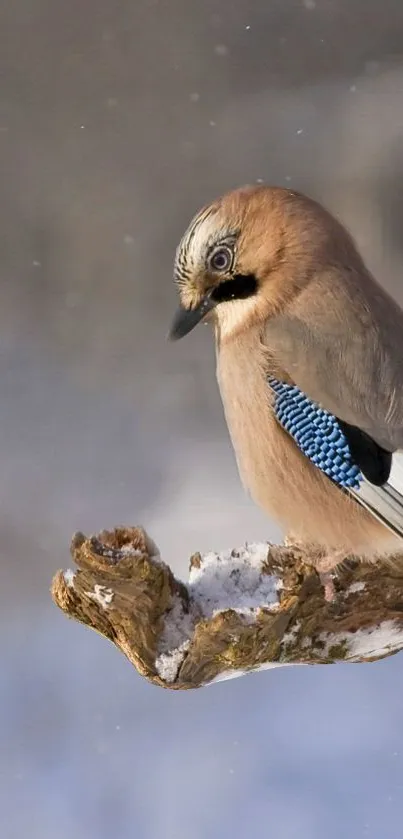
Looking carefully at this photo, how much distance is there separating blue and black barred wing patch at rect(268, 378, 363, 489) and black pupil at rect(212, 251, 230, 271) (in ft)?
0.46

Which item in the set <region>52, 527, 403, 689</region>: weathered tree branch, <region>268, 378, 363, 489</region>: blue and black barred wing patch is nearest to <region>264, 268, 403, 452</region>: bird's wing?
<region>268, 378, 363, 489</region>: blue and black barred wing patch

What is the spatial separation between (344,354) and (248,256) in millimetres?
136

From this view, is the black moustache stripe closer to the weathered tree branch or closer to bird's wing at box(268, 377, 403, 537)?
bird's wing at box(268, 377, 403, 537)

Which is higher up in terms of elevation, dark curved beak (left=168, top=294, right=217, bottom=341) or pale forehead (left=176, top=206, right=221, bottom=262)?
pale forehead (left=176, top=206, right=221, bottom=262)

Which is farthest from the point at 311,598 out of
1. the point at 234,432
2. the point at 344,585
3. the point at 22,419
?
the point at 22,419

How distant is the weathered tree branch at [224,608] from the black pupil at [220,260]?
0.87 ft

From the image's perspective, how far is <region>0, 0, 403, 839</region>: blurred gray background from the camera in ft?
5.68

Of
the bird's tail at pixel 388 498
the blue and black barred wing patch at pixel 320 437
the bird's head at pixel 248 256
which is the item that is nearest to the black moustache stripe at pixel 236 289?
the bird's head at pixel 248 256

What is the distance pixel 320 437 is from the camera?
3.13 ft

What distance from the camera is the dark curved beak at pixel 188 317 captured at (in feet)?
3.19

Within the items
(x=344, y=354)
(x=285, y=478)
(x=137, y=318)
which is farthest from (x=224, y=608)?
(x=137, y=318)

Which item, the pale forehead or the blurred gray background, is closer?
the pale forehead

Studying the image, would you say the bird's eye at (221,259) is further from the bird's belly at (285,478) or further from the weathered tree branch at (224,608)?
the weathered tree branch at (224,608)

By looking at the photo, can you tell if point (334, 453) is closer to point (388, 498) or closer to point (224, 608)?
point (388, 498)
